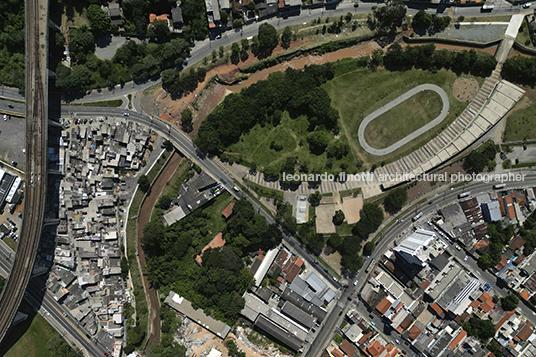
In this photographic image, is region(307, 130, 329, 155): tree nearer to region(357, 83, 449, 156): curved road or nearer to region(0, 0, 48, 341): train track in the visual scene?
region(357, 83, 449, 156): curved road

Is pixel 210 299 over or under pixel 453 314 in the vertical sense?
over

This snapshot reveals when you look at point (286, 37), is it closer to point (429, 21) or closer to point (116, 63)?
point (429, 21)

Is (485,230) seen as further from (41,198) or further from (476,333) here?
(41,198)

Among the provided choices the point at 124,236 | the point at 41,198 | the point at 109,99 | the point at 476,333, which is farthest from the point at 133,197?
the point at 476,333

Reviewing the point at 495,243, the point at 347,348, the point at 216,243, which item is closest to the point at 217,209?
the point at 216,243

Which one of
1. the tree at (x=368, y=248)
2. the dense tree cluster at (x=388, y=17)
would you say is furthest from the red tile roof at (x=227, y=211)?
the dense tree cluster at (x=388, y=17)

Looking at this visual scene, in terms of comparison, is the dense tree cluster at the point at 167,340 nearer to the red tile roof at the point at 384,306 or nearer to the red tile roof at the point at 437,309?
the red tile roof at the point at 384,306
